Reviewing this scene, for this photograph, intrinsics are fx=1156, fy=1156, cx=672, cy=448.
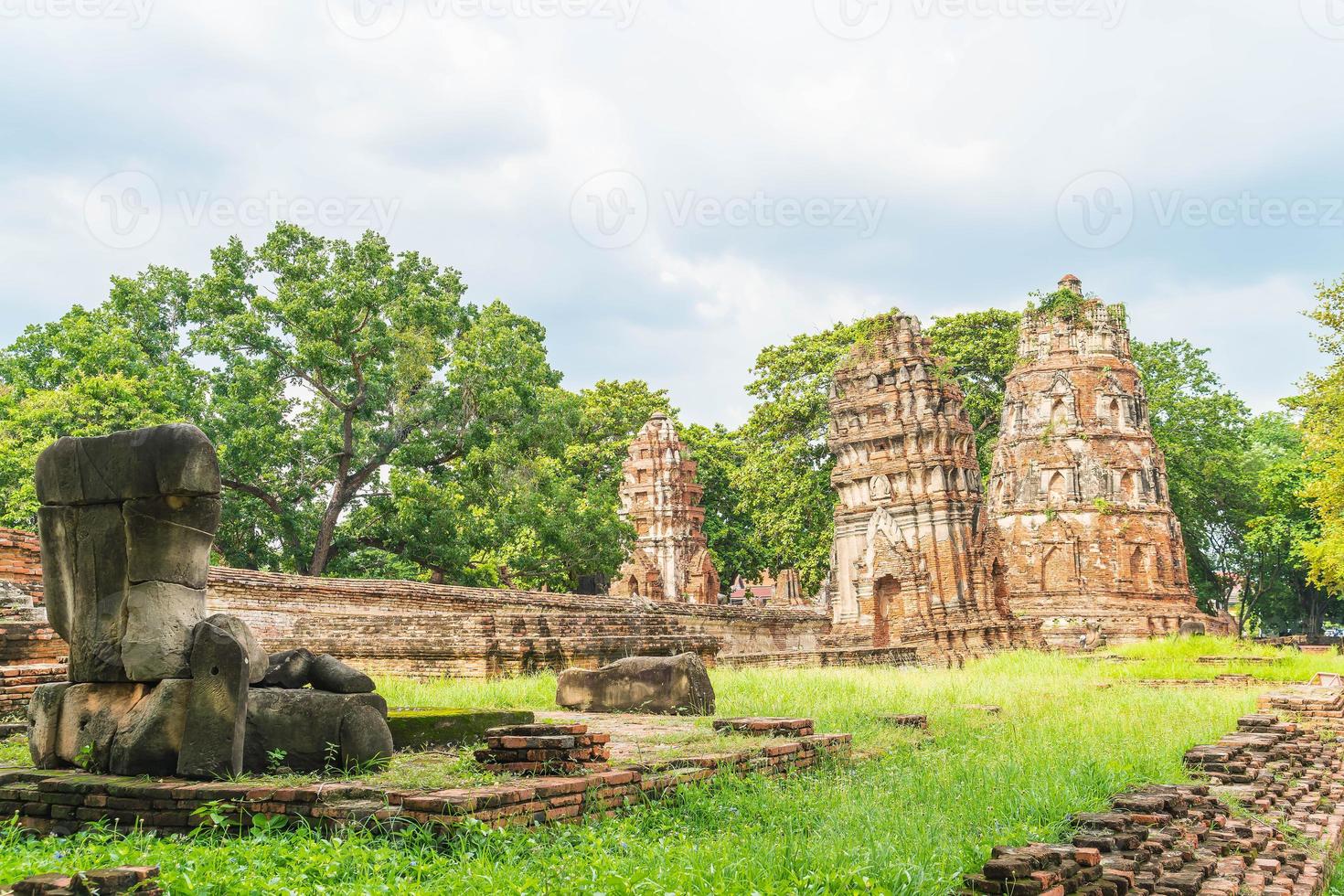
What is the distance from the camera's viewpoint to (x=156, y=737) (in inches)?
233

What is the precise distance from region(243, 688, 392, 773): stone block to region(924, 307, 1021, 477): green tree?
31.5m

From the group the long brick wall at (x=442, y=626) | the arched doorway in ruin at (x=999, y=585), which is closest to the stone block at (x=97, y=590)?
the long brick wall at (x=442, y=626)

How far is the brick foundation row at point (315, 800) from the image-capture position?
507cm

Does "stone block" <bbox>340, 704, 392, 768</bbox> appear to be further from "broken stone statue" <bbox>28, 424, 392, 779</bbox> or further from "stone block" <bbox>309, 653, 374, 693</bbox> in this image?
"stone block" <bbox>309, 653, 374, 693</bbox>

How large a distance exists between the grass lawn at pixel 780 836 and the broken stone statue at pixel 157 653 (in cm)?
77

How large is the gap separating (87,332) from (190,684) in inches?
763

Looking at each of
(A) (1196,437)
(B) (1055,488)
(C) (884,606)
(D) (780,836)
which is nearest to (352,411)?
(C) (884,606)

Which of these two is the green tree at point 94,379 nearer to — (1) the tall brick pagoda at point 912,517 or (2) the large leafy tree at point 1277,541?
(1) the tall brick pagoda at point 912,517

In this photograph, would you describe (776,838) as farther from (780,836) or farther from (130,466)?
(130,466)

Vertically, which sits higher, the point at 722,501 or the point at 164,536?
the point at 722,501

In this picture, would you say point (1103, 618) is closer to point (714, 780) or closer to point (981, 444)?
point (981, 444)

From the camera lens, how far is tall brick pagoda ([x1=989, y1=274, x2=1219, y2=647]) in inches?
1308

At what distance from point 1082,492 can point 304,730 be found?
31.0 m

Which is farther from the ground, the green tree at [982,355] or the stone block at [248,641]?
the green tree at [982,355]
